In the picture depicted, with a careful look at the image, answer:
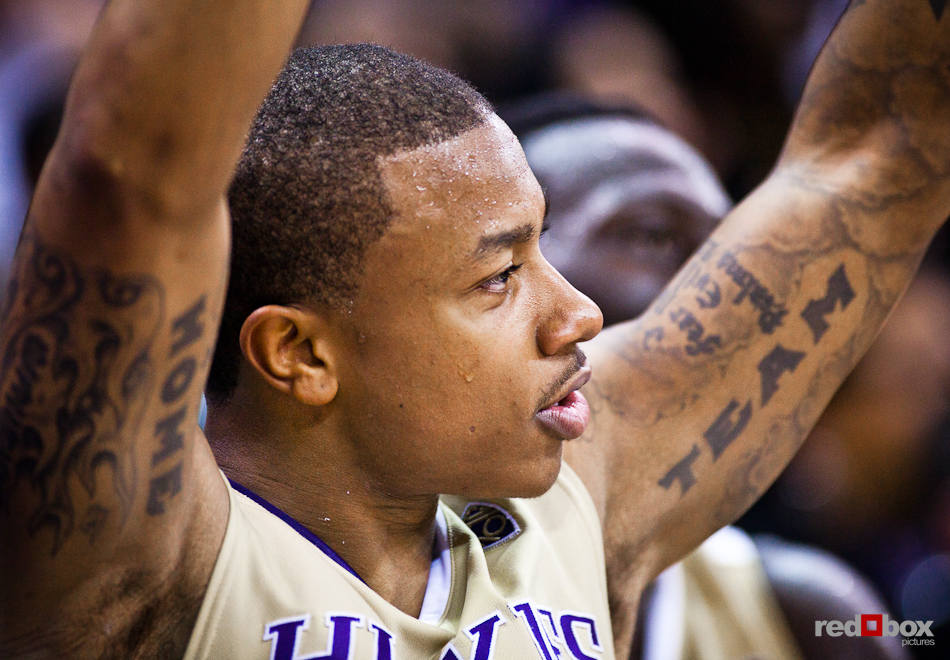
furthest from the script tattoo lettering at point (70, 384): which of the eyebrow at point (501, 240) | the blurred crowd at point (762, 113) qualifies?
the blurred crowd at point (762, 113)

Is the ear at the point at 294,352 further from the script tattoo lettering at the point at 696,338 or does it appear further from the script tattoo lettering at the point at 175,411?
the script tattoo lettering at the point at 696,338

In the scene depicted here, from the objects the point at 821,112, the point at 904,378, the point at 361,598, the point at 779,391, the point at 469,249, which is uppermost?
the point at 821,112

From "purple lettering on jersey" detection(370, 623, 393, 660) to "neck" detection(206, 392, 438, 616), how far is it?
0.13 metres

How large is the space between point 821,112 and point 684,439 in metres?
0.67

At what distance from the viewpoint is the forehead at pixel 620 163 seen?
2.80 m

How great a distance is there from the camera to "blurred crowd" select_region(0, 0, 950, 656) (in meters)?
3.70

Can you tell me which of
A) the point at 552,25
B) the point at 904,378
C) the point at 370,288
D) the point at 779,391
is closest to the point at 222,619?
the point at 370,288

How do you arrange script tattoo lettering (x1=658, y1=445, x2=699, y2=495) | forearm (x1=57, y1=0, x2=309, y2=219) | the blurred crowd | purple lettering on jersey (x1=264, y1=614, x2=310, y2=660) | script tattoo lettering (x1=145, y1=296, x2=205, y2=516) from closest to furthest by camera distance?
forearm (x1=57, y1=0, x2=309, y2=219), script tattoo lettering (x1=145, y1=296, x2=205, y2=516), purple lettering on jersey (x1=264, y1=614, x2=310, y2=660), script tattoo lettering (x1=658, y1=445, x2=699, y2=495), the blurred crowd

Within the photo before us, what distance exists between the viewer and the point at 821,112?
77.4 inches

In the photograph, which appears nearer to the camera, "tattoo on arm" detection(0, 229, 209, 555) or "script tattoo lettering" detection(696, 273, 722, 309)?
"tattoo on arm" detection(0, 229, 209, 555)

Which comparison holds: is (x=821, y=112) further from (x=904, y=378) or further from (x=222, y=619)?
(x=904, y=378)

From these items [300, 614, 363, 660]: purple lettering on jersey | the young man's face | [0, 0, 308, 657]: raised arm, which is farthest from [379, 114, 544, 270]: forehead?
[300, 614, 363, 660]: purple lettering on jersey

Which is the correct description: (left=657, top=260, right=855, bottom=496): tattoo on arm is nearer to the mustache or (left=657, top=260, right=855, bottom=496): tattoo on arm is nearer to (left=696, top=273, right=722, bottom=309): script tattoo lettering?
(left=696, top=273, right=722, bottom=309): script tattoo lettering

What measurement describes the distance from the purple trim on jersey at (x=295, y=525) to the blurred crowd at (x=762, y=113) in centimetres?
181
